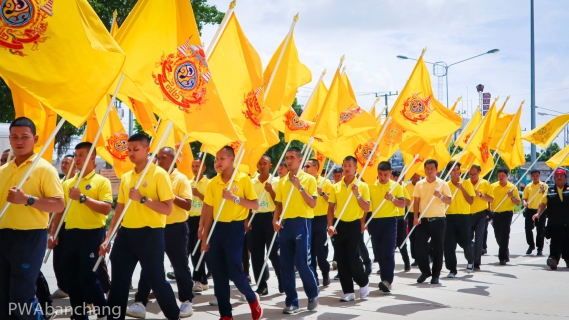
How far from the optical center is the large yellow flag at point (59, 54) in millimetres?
4789

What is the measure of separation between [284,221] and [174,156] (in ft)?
5.33

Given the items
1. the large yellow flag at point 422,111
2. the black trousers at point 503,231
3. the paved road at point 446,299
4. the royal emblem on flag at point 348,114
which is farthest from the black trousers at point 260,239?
the black trousers at point 503,231

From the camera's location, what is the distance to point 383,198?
9.66 meters

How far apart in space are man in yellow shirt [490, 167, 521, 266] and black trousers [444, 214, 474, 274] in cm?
175

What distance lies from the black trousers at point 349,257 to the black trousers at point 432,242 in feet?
6.79

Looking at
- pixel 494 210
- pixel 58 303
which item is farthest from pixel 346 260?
pixel 494 210

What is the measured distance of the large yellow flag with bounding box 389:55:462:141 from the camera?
991 cm

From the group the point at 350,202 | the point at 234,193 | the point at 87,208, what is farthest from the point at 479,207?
the point at 87,208

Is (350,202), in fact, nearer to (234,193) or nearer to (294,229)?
(294,229)

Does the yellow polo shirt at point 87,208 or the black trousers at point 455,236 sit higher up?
the yellow polo shirt at point 87,208

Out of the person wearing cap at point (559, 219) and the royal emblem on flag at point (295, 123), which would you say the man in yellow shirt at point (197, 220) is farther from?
the person wearing cap at point (559, 219)

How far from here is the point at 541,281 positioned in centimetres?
1040

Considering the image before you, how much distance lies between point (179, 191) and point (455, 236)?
225 inches

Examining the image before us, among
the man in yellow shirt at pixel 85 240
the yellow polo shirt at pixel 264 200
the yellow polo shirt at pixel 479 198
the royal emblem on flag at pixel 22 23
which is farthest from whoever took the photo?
the yellow polo shirt at pixel 479 198
